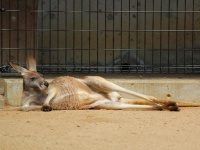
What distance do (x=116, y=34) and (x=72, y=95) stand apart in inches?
127

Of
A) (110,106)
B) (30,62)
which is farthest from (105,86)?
(30,62)

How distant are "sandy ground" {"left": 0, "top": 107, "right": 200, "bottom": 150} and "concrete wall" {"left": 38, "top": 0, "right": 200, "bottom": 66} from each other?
3.03 meters

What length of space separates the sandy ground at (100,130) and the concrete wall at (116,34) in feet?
9.95

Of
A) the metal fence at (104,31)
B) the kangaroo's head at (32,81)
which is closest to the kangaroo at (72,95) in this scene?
the kangaroo's head at (32,81)

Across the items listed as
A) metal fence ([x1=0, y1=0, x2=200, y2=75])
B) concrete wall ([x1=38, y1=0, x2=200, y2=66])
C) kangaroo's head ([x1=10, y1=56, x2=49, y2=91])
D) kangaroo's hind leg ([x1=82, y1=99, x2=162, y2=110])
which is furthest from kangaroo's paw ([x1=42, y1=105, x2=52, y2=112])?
concrete wall ([x1=38, y1=0, x2=200, y2=66])

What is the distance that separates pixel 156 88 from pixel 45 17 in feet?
10.3

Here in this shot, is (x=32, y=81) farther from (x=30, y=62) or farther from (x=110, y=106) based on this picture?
(x=110, y=106)

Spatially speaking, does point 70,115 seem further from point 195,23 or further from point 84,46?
point 195,23

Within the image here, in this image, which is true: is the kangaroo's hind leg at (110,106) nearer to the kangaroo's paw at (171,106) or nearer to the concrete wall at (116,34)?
the kangaroo's paw at (171,106)

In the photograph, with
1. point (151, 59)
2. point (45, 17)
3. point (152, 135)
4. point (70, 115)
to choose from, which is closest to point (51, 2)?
point (45, 17)

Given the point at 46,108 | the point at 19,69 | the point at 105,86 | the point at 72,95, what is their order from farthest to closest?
the point at 105,86 → the point at 19,69 → the point at 72,95 → the point at 46,108

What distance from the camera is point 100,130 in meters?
7.63

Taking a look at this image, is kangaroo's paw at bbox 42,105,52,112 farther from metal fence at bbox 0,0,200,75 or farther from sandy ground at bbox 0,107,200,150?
metal fence at bbox 0,0,200,75

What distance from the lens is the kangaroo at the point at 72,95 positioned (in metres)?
9.59
